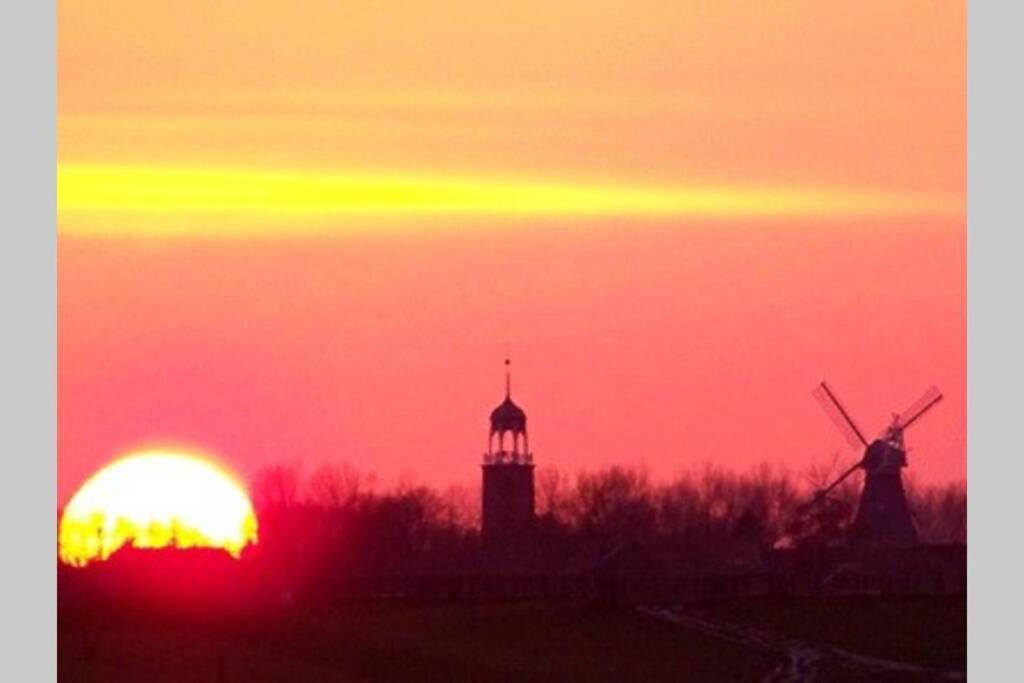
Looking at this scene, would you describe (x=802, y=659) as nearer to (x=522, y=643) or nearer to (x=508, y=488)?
(x=522, y=643)

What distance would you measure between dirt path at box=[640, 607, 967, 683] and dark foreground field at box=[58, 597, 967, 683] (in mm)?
44

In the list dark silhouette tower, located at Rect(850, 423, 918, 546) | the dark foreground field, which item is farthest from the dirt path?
dark silhouette tower, located at Rect(850, 423, 918, 546)

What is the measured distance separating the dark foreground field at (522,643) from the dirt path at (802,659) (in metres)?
0.04

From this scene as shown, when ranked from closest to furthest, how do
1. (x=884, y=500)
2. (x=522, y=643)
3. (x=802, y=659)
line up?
(x=802, y=659), (x=522, y=643), (x=884, y=500)

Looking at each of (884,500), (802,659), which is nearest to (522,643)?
(802,659)

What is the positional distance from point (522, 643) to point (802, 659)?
837 centimetres

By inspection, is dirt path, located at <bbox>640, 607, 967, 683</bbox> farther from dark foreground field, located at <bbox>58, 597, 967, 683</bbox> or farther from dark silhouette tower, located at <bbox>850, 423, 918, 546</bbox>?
dark silhouette tower, located at <bbox>850, 423, 918, 546</bbox>

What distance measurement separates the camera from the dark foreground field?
54.0 metres

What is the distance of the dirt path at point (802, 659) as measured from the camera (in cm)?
5272

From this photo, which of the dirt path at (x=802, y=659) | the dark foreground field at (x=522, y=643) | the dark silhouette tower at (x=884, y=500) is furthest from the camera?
the dark silhouette tower at (x=884, y=500)

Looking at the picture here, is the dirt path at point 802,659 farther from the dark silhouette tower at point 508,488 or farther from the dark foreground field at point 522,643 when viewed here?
the dark silhouette tower at point 508,488

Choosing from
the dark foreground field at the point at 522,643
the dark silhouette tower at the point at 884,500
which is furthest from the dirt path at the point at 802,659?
the dark silhouette tower at the point at 884,500

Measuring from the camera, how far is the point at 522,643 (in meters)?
64.4

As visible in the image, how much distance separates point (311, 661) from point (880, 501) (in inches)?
2056
